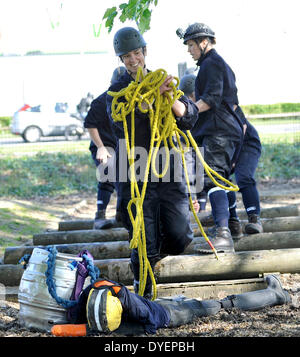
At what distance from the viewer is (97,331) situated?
3904 mm

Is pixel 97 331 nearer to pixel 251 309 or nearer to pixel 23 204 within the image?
pixel 251 309

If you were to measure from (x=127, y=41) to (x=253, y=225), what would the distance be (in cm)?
236

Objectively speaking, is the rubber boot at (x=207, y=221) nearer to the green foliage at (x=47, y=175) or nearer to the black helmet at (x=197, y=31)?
the black helmet at (x=197, y=31)

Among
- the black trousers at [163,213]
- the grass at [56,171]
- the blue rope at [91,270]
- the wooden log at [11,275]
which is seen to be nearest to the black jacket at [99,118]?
the wooden log at [11,275]

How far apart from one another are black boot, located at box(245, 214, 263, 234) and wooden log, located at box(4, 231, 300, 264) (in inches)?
3.2

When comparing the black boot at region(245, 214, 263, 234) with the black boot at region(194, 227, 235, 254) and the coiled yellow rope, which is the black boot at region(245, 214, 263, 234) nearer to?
the black boot at region(194, 227, 235, 254)

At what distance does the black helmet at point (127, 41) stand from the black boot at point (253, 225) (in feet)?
7.30

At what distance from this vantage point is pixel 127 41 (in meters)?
4.88

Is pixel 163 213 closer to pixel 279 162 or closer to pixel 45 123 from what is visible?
pixel 279 162

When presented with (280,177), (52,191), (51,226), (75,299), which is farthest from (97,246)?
(280,177)

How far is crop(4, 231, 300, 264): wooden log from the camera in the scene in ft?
19.7

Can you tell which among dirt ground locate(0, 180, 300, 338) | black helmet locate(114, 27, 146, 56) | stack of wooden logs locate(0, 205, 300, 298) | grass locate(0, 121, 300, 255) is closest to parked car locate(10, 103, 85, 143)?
grass locate(0, 121, 300, 255)

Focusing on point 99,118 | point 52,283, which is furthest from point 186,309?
point 99,118
